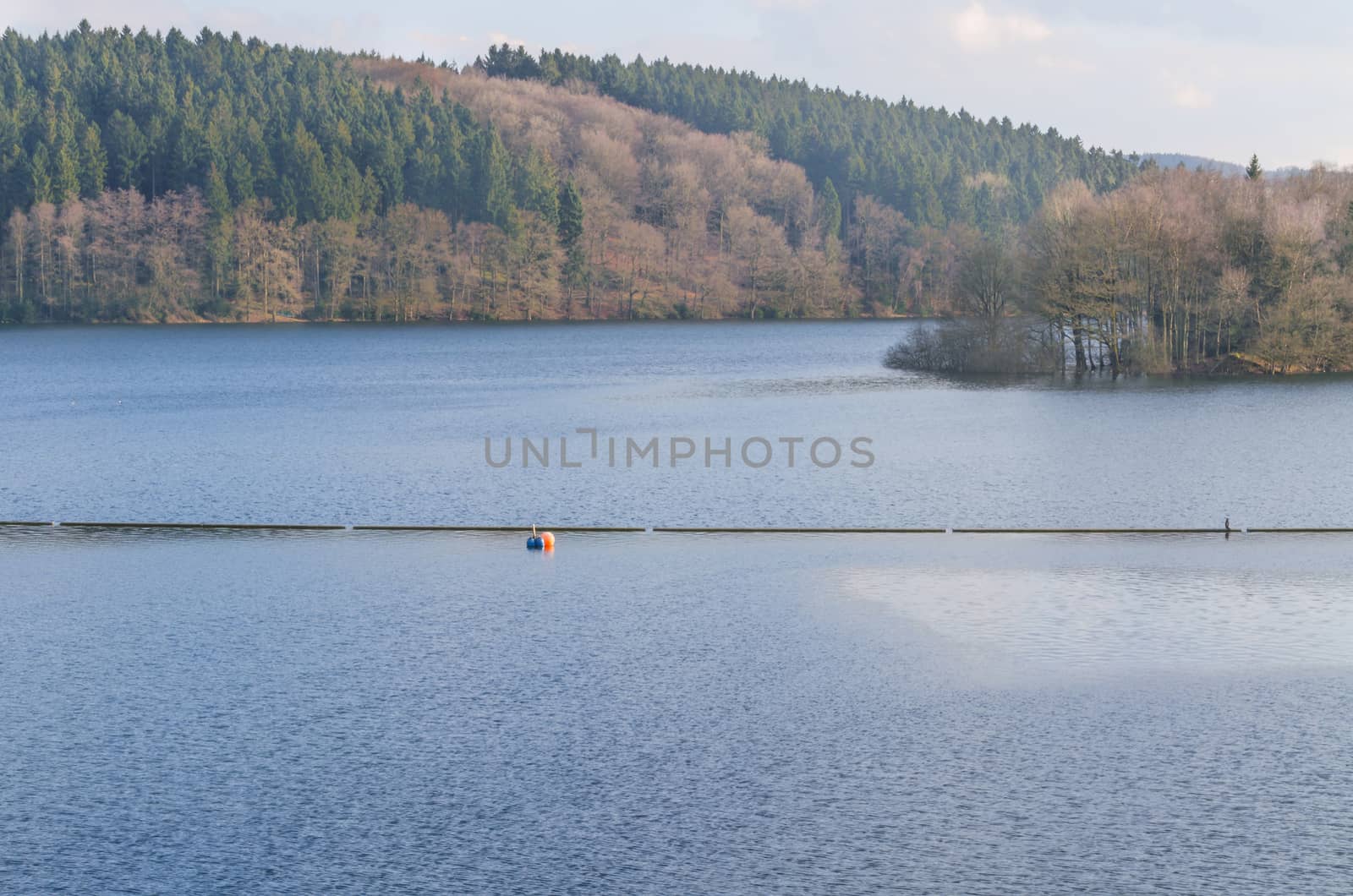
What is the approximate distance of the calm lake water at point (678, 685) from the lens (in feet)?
40.1

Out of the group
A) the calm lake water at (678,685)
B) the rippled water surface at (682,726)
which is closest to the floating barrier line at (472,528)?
the calm lake water at (678,685)

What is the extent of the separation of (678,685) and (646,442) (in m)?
30.0

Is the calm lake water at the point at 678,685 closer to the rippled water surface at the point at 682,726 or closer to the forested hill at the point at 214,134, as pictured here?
the rippled water surface at the point at 682,726

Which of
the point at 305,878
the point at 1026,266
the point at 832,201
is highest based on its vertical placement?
the point at 832,201

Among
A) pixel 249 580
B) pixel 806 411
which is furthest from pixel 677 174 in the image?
pixel 249 580

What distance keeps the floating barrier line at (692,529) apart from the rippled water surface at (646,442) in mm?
1196

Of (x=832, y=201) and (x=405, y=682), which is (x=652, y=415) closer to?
(x=405, y=682)

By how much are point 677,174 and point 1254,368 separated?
103 meters

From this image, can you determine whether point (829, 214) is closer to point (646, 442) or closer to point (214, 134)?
point (214, 134)

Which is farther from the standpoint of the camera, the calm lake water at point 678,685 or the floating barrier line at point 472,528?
the floating barrier line at point 472,528

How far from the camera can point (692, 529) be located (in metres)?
28.9

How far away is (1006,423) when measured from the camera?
52156 mm

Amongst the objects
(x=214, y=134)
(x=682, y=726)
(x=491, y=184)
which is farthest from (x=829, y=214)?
(x=682, y=726)

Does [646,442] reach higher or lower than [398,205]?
lower
